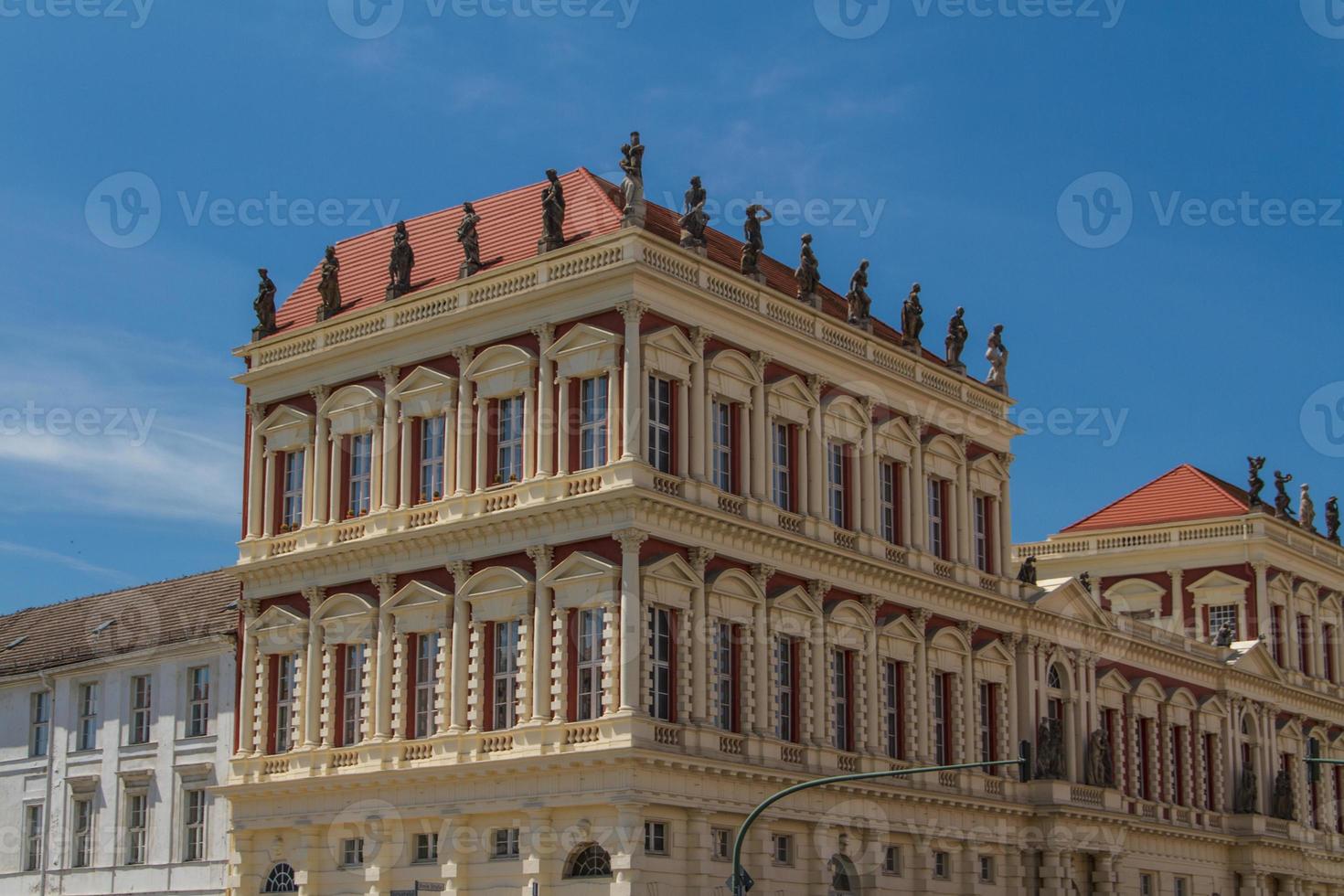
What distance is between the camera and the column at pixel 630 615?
42.9 metres

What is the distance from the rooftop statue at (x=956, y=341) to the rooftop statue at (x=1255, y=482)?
2081 cm

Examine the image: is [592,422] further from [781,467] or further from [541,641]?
[781,467]

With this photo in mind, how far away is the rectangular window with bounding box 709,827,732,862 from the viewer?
44438 millimetres

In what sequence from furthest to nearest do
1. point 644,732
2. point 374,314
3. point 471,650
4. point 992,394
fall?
point 992,394
point 374,314
point 471,650
point 644,732

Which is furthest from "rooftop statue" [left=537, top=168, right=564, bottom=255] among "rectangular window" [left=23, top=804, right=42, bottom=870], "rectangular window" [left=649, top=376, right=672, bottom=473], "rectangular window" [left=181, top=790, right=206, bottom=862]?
"rectangular window" [left=23, top=804, right=42, bottom=870]

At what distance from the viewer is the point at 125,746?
58031mm

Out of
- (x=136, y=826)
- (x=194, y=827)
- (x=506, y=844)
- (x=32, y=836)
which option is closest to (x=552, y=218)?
(x=506, y=844)

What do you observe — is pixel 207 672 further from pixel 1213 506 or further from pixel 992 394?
pixel 1213 506

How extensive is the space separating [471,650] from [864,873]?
11633 millimetres

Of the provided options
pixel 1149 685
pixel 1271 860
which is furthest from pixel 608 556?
pixel 1271 860

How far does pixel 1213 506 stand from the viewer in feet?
247

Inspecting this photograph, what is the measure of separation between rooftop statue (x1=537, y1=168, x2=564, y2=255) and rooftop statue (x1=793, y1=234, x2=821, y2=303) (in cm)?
718

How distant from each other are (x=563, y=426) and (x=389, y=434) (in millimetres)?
6037

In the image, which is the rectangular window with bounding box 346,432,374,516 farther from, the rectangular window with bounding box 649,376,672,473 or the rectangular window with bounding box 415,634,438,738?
the rectangular window with bounding box 649,376,672,473
